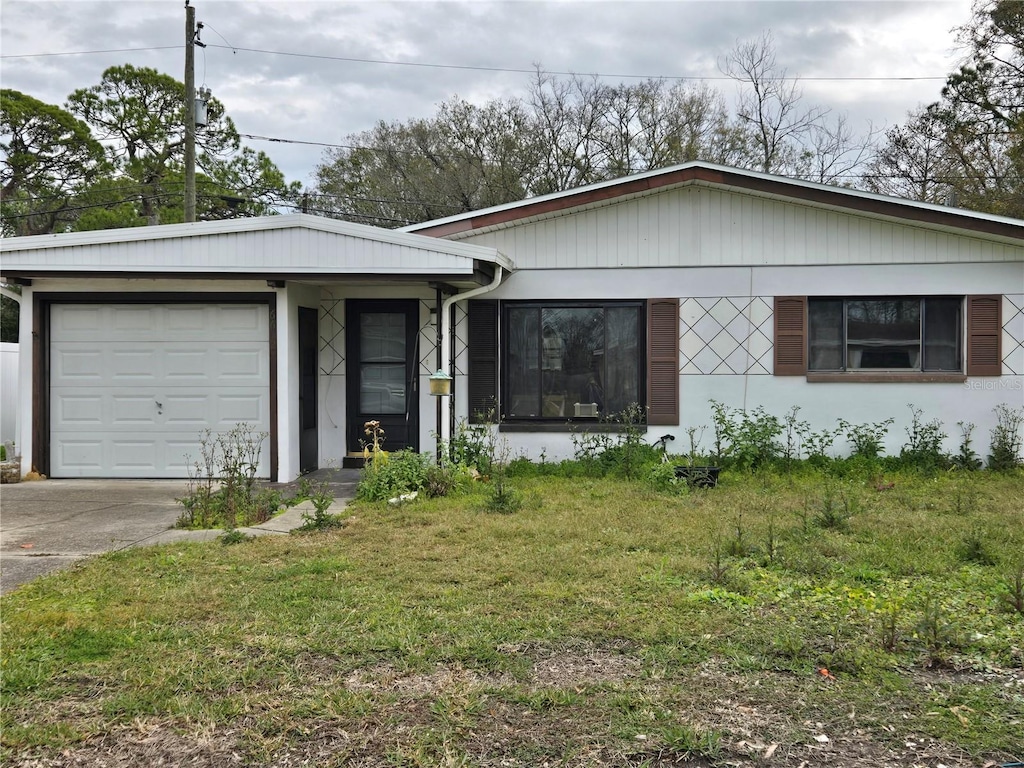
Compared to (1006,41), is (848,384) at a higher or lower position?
lower

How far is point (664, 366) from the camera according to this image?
997 cm

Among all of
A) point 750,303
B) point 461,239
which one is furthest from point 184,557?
point 750,303

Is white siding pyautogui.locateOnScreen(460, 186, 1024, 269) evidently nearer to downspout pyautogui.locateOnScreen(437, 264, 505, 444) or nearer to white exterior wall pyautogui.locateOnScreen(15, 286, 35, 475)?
downspout pyautogui.locateOnScreen(437, 264, 505, 444)

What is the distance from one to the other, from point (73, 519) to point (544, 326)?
562cm

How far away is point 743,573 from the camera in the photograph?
5.15 meters

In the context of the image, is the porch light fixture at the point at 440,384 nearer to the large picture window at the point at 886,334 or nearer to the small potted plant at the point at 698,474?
the small potted plant at the point at 698,474

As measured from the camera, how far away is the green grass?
303 centimetres

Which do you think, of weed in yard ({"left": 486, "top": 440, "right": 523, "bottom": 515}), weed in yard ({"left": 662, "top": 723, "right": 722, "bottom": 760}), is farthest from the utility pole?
weed in yard ({"left": 662, "top": 723, "right": 722, "bottom": 760})

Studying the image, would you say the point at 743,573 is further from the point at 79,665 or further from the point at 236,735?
the point at 79,665

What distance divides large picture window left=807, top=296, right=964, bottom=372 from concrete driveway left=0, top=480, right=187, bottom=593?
758 centimetres

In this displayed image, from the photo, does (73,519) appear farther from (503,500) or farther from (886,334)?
(886,334)

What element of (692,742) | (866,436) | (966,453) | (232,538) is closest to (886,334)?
(866,436)

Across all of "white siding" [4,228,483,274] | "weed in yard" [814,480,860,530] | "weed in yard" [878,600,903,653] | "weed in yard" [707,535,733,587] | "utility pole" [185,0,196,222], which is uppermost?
"utility pole" [185,0,196,222]

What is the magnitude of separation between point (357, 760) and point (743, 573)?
120 inches
